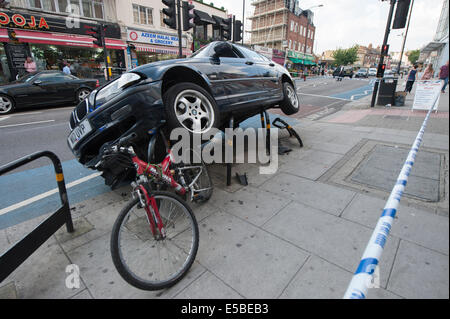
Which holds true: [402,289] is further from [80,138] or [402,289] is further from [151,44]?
[151,44]

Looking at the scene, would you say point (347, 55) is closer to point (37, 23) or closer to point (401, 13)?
point (401, 13)

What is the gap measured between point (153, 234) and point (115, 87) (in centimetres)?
186

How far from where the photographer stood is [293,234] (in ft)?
8.87

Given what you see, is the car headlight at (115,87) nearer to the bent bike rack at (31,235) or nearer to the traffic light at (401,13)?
the bent bike rack at (31,235)

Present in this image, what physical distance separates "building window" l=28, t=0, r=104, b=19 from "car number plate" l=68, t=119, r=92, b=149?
18766 millimetres

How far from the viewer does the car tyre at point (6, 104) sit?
873cm

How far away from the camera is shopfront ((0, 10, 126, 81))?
14638mm

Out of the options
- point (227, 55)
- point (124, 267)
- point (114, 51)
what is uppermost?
point (114, 51)

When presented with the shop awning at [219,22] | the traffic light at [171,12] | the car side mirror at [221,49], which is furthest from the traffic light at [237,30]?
the car side mirror at [221,49]

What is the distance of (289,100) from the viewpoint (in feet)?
19.9

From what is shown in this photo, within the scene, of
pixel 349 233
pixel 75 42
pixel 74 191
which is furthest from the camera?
pixel 75 42

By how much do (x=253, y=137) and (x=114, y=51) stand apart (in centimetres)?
1865

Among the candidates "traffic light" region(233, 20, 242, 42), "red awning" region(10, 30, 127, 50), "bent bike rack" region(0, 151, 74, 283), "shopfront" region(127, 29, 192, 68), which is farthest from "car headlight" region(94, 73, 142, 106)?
"shopfront" region(127, 29, 192, 68)
